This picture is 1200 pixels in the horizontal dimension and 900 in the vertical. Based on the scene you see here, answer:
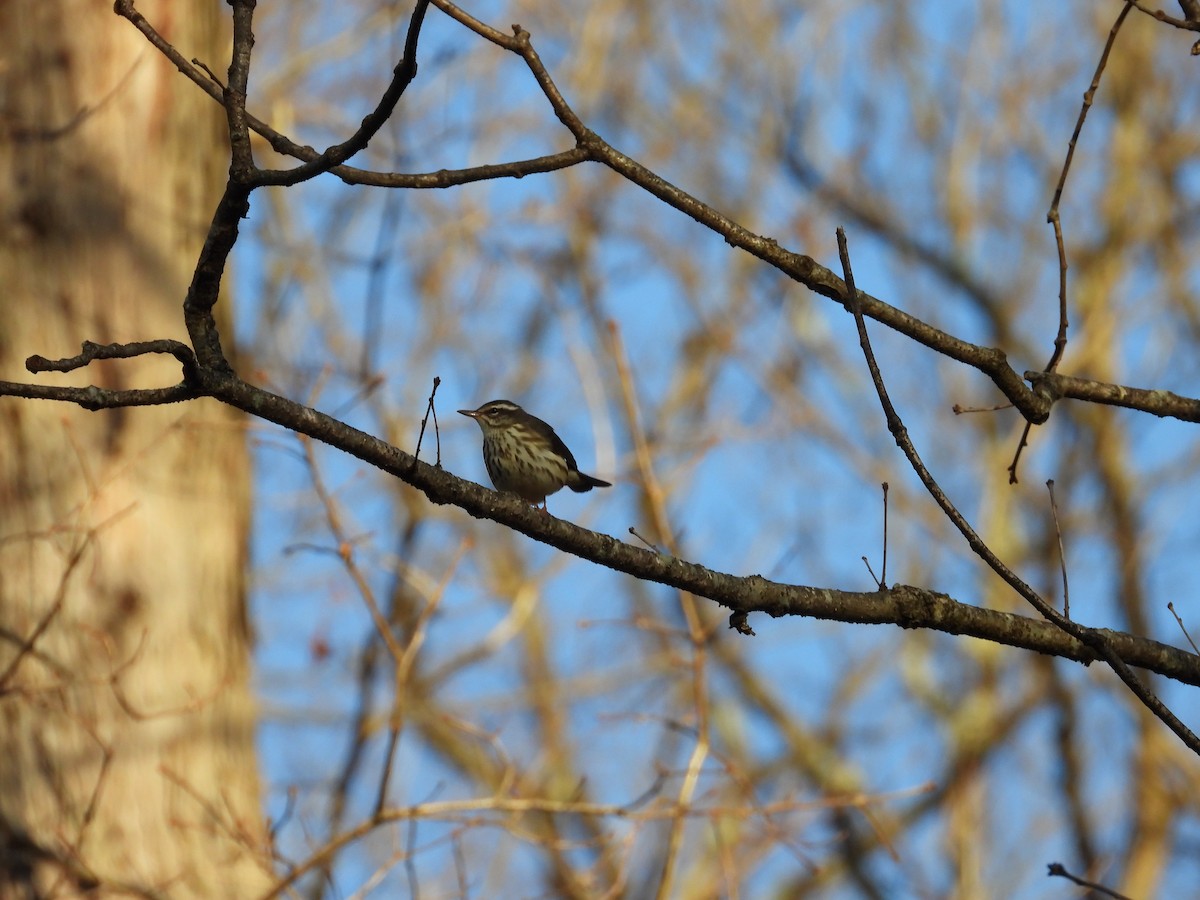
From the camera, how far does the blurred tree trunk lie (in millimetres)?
5168

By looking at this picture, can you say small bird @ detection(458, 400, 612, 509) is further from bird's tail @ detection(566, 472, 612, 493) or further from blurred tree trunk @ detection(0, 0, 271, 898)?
blurred tree trunk @ detection(0, 0, 271, 898)

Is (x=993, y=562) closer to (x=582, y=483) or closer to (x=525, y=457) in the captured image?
(x=525, y=457)

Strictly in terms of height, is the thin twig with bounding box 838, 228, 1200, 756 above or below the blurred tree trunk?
A: below

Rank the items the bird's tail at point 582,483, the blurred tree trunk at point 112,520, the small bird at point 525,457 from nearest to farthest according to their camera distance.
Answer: the blurred tree trunk at point 112,520 < the small bird at point 525,457 < the bird's tail at point 582,483

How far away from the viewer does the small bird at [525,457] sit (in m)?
6.38

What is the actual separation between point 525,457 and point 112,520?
6.29 ft

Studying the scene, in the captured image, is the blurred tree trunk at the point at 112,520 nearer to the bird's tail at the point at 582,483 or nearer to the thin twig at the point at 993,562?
the bird's tail at the point at 582,483

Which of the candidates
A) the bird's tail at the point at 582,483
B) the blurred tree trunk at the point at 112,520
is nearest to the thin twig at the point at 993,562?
the blurred tree trunk at the point at 112,520

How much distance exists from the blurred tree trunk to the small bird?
3.99ft

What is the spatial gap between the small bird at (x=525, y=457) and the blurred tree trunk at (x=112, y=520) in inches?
47.9

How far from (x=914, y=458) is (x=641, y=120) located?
12.3 m

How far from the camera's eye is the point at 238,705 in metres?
5.90

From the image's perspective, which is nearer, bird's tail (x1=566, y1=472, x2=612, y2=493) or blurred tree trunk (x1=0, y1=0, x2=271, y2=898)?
blurred tree trunk (x1=0, y1=0, x2=271, y2=898)

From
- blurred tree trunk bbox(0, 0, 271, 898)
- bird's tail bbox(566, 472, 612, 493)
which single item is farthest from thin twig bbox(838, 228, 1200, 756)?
bird's tail bbox(566, 472, 612, 493)
